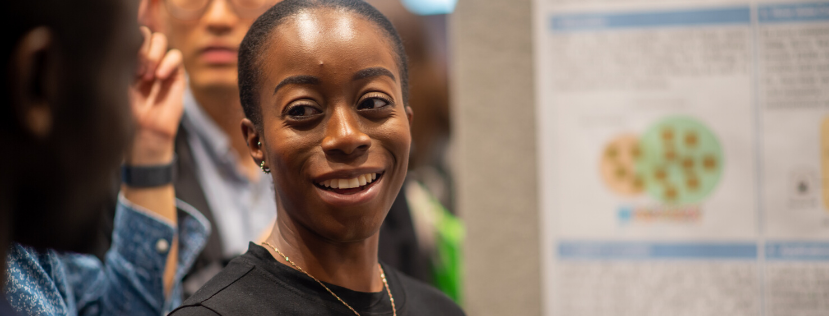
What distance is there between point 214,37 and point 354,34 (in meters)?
0.66

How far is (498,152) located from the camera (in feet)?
5.54

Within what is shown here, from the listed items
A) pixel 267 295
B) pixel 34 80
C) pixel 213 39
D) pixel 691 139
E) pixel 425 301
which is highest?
pixel 213 39

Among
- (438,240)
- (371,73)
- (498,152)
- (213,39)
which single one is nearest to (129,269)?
(213,39)

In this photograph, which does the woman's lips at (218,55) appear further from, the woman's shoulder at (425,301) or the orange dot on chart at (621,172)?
the orange dot on chart at (621,172)

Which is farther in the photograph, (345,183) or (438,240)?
(438,240)

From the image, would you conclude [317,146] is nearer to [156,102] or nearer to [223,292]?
[223,292]

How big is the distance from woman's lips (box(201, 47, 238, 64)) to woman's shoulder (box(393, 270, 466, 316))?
64 cm

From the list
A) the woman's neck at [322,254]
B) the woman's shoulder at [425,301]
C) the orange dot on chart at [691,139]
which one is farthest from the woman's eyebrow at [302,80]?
Result: the orange dot on chart at [691,139]

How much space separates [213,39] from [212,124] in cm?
20

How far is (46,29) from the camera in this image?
66 centimetres

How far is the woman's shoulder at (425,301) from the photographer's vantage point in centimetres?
109

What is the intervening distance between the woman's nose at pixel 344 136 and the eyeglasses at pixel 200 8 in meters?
0.62

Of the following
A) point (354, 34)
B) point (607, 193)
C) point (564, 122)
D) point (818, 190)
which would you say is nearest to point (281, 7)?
point (354, 34)

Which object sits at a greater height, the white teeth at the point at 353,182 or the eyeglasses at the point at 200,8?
the eyeglasses at the point at 200,8
